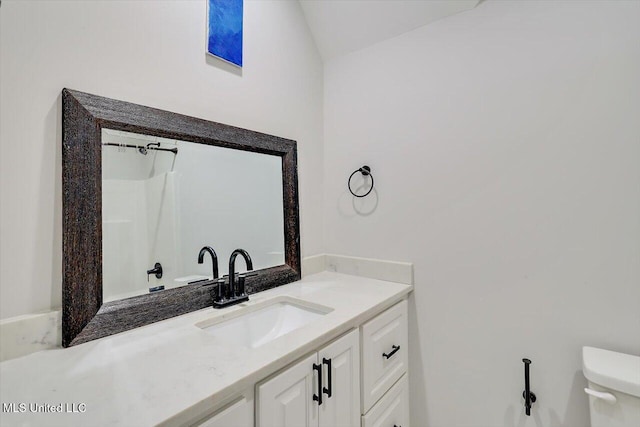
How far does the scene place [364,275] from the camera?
168cm

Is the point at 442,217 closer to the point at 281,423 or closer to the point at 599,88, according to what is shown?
the point at 599,88

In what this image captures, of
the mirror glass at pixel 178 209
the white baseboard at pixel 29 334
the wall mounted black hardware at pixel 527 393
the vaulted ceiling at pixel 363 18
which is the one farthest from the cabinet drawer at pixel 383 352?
the vaulted ceiling at pixel 363 18

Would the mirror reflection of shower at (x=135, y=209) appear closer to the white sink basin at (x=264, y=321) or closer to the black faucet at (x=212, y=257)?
the black faucet at (x=212, y=257)

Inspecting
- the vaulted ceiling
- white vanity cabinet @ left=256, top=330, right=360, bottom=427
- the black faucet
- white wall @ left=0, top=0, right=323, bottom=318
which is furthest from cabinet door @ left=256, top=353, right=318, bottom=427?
the vaulted ceiling

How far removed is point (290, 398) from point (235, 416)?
0.59ft

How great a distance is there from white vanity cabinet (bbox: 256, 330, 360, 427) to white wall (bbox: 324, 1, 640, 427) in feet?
1.93

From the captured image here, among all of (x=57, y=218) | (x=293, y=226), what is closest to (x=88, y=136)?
(x=57, y=218)

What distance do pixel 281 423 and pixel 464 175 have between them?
48.5 inches

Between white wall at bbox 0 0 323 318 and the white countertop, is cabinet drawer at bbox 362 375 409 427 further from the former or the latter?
white wall at bbox 0 0 323 318

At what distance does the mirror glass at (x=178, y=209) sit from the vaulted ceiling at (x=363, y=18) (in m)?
0.83

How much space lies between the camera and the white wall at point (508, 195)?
1.08 metres

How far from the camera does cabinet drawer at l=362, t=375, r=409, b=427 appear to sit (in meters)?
1.19

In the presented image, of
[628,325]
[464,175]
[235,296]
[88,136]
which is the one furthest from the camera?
[464,175]

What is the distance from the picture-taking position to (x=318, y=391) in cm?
92
